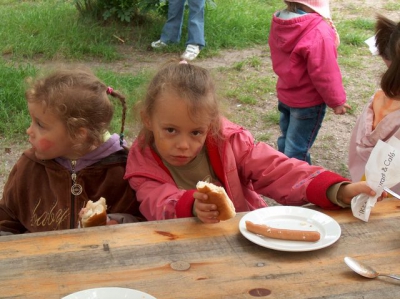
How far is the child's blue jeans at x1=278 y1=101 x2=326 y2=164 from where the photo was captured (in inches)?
160

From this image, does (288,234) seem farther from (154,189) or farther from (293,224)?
(154,189)

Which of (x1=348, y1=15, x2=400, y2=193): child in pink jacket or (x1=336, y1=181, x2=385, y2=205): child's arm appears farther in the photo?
(x1=348, y1=15, x2=400, y2=193): child in pink jacket

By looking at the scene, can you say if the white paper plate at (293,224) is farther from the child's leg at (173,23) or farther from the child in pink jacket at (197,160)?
the child's leg at (173,23)

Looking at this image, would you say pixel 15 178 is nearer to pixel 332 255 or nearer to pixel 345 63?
pixel 332 255

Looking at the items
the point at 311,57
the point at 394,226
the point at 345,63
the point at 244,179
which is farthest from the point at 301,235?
the point at 345,63

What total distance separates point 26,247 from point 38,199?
70cm

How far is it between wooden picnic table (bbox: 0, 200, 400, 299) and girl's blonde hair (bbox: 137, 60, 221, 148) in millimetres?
453

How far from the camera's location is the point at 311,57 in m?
3.81

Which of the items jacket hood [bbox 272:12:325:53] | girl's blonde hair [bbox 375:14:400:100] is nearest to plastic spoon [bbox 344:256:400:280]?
girl's blonde hair [bbox 375:14:400:100]

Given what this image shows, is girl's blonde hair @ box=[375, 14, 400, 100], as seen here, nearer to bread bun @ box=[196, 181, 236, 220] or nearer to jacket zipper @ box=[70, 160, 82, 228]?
bread bun @ box=[196, 181, 236, 220]

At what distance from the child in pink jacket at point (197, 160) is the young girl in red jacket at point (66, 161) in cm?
16

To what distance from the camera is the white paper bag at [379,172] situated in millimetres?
1863

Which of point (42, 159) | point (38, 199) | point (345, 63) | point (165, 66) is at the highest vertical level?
point (165, 66)

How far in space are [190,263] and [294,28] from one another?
2.50 meters
